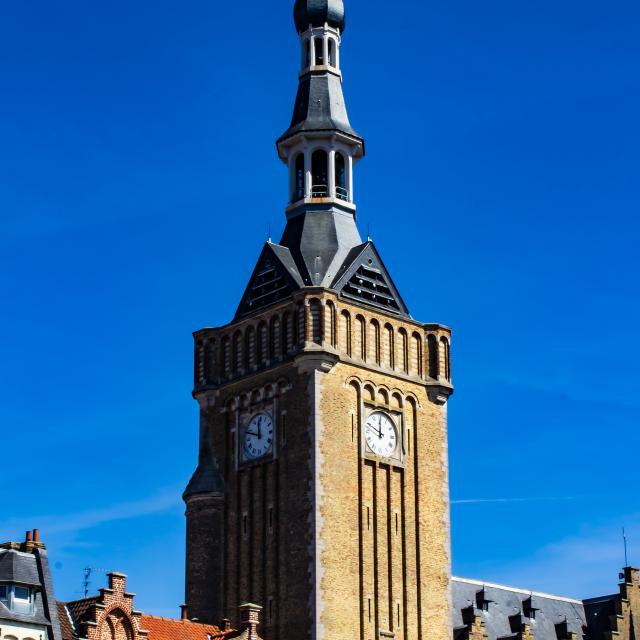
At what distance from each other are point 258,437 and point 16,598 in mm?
22136

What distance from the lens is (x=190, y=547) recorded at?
85.6m

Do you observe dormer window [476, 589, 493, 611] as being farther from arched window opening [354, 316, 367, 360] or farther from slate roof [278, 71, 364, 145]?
slate roof [278, 71, 364, 145]

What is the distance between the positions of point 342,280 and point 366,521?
40.4 feet

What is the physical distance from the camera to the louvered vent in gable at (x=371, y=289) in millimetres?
86625

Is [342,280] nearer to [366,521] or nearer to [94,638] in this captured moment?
[366,521]

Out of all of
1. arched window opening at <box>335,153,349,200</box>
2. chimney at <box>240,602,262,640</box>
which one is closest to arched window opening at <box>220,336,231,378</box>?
arched window opening at <box>335,153,349,200</box>

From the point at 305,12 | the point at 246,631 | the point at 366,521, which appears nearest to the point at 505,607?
the point at 366,521

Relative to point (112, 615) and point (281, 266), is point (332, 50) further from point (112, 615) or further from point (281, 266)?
point (112, 615)

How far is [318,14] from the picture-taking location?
95.1 meters

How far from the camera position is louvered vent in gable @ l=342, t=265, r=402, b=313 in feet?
284

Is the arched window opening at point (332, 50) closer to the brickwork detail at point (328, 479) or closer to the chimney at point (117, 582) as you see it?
the brickwork detail at point (328, 479)

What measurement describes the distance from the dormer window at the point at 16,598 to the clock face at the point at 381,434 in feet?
75.0

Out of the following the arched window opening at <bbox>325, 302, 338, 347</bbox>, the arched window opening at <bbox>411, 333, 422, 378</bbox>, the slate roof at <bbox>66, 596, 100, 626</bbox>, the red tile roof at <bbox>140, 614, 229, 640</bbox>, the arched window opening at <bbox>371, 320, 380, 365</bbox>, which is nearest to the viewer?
the slate roof at <bbox>66, 596, 100, 626</bbox>

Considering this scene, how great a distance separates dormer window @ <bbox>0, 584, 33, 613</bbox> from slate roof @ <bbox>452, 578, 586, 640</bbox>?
32.4m
